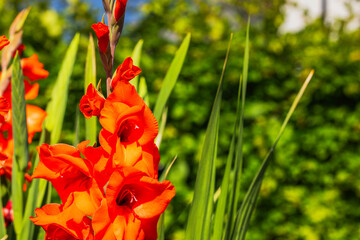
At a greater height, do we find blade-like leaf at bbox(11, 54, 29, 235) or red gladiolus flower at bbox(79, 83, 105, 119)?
red gladiolus flower at bbox(79, 83, 105, 119)

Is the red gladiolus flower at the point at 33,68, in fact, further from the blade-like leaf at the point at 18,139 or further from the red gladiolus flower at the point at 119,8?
the red gladiolus flower at the point at 119,8

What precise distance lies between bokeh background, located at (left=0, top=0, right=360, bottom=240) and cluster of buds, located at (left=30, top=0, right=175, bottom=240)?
57.9 inches

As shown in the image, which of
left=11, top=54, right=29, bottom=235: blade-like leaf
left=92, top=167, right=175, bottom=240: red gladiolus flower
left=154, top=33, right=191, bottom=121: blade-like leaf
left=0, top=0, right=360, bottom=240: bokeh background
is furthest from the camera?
left=0, top=0, right=360, bottom=240: bokeh background

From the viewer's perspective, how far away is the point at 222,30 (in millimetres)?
2383

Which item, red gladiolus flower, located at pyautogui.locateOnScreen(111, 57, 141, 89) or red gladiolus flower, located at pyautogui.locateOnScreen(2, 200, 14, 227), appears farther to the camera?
red gladiolus flower, located at pyautogui.locateOnScreen(2, 200, 14, 227)

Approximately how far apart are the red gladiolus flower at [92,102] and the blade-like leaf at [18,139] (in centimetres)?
20

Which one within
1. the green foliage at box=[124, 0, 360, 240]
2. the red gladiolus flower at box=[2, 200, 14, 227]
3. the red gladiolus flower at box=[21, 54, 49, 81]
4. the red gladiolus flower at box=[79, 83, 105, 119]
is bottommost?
the green foliage at box=[124, 0, 360, 240]

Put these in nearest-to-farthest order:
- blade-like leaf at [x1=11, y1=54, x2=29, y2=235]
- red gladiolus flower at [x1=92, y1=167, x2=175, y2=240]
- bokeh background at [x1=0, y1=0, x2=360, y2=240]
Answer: red gladiolus flower at [x1=92, y1=167, x2=175, y2=240]
blade-like leaf at [x1=11, y1=54, x2=29, y2=235]
bokeh background at [x1=0, y1=0, x2=360, y2=240]

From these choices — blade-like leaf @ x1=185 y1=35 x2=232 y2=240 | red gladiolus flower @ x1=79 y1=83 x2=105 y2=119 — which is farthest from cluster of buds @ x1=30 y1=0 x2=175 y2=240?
blade-like leaf @ x1=185 y1=35 x2=232 y2=240

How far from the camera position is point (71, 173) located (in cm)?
58

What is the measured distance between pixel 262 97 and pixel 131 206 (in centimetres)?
189

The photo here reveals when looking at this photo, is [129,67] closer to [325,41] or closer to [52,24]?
[52,24]

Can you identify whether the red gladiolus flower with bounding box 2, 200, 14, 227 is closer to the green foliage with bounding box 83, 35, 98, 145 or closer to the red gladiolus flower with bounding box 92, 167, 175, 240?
the green foliage with bounding box 83, 35, 98, 145

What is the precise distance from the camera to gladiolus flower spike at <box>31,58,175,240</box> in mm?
543
